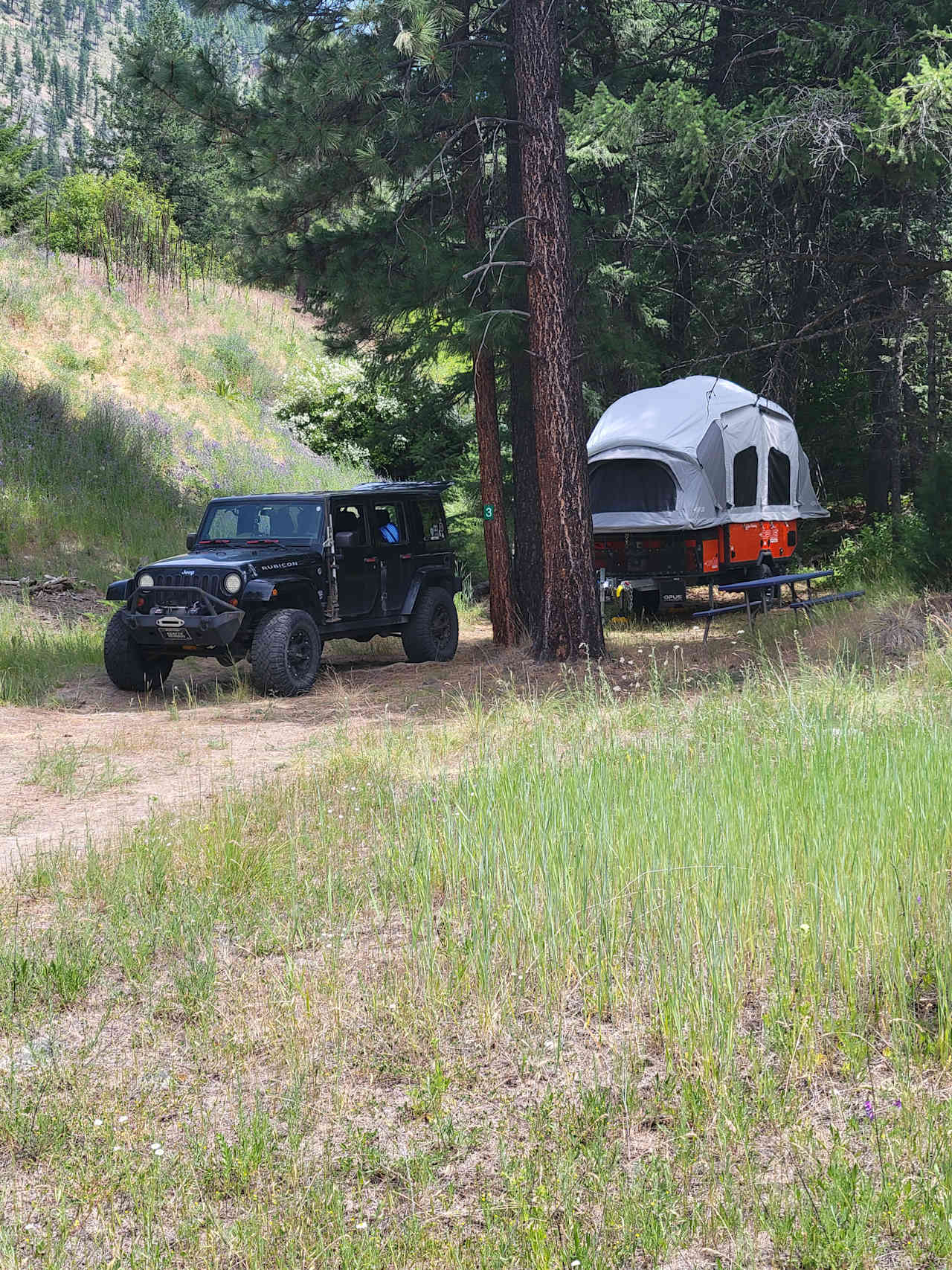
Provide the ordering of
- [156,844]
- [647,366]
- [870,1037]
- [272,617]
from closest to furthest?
[870,1037]
[156,844]
[272,617]
[647,366]

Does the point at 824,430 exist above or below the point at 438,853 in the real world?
above

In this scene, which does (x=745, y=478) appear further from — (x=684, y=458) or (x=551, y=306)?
(x=551, y=306)

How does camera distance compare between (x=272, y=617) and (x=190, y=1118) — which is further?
(x=272, y=617)

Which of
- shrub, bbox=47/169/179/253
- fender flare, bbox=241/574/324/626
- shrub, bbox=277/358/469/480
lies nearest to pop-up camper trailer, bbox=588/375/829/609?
fender flare, bbox=241/574/324/626

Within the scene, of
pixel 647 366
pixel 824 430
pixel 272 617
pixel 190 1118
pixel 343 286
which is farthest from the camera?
pixel 824 430

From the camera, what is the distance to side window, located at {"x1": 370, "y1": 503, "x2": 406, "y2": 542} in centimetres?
1278

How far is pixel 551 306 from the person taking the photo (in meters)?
11.9

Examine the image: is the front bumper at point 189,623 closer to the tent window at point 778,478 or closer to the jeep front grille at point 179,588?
the jeep front grille at point 179,588

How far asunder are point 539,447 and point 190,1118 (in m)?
9.33

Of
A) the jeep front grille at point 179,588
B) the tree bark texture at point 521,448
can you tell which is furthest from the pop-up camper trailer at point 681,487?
the jeep front grille at point 179,588

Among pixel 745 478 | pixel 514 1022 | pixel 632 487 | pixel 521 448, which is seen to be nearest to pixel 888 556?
pixel 745 478

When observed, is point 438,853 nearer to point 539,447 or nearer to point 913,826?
point 913,826

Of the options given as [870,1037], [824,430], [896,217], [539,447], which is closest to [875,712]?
[870,1037]

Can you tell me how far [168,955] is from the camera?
4445mm
